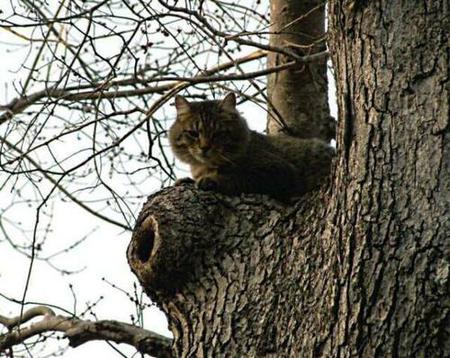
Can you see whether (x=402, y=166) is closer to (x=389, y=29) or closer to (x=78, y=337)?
(x=389, y=29)

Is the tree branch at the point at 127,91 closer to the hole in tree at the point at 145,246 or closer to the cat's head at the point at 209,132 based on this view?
the cat's head at the point at 209,132

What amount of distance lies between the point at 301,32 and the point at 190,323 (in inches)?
86.1

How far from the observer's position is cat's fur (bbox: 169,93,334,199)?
4609mm

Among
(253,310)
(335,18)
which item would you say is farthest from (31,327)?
(335,18)

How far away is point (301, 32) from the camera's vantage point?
489 centimetres

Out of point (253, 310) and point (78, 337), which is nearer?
point (253, 310)

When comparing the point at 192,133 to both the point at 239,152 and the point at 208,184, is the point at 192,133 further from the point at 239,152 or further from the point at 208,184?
the point at 208,184

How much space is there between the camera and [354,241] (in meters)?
2.93

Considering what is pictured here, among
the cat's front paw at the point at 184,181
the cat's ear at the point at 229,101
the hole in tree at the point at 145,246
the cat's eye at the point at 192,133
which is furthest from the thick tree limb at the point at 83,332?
the cat's ear at the point at 229,101

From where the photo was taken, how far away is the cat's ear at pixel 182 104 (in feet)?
17.2

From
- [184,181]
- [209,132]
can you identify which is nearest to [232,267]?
[184,181]

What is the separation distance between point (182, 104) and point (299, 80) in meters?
0.87

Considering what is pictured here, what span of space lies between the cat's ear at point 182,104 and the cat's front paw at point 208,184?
42.1 inches

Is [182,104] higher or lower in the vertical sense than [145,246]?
higher
